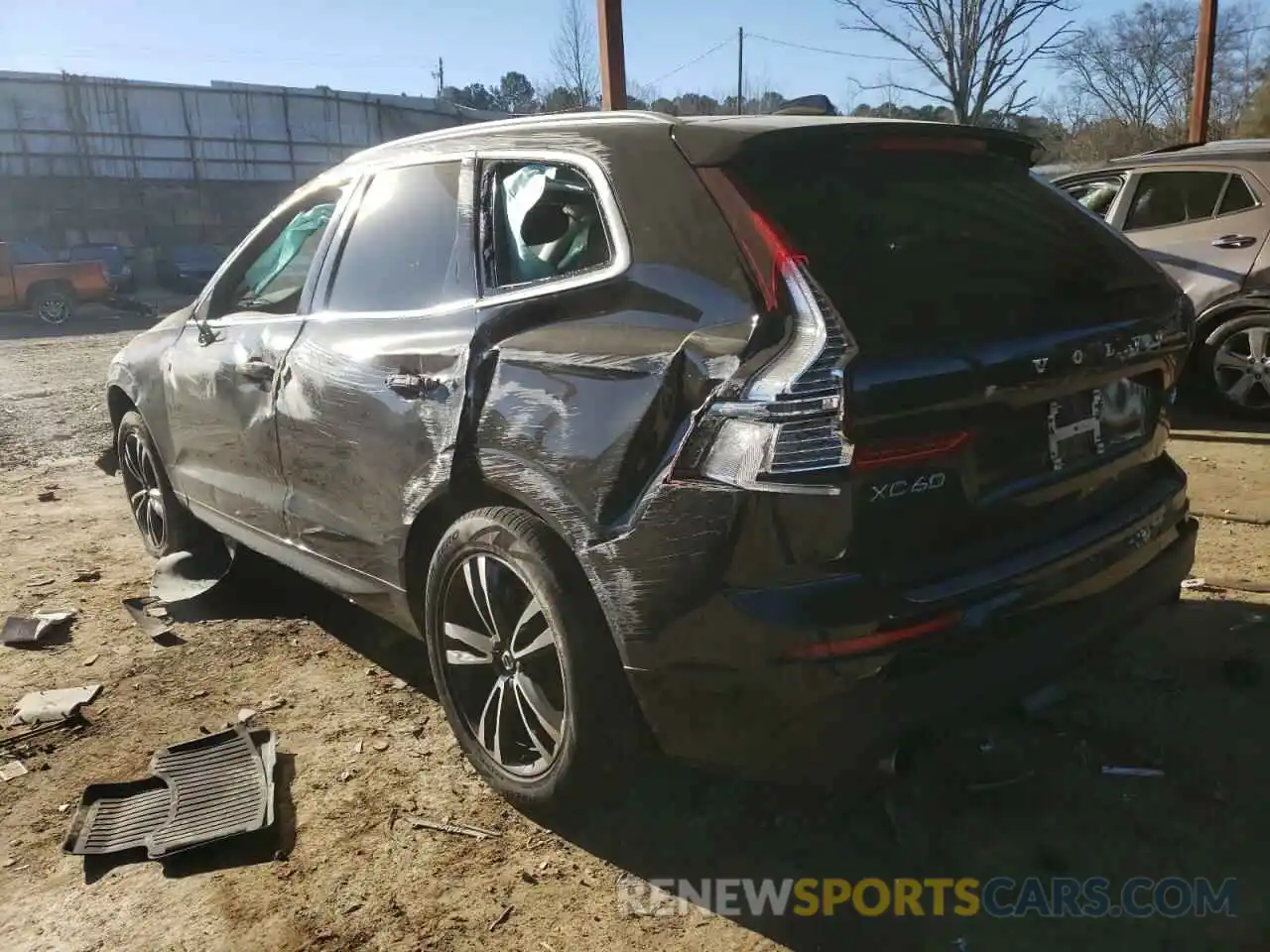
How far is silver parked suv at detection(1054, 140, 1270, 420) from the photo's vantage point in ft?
21.8

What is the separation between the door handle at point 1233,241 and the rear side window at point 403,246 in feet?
19.0

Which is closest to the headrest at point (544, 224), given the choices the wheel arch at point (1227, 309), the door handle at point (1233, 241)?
the wheel arch at point (1227, 309)

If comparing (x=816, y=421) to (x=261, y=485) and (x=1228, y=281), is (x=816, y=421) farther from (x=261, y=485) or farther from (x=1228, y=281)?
(x=1228, y=281)

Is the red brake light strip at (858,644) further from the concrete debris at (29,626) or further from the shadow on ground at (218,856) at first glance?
the concrete debris at (29,626)

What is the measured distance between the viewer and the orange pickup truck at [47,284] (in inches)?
758

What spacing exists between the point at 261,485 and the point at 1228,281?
20.2 feet

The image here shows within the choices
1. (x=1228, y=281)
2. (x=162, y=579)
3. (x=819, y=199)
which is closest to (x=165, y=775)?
(x=162, y=579)

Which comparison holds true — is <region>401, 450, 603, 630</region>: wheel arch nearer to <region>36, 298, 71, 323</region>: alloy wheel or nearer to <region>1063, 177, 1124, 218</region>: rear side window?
<region>1063, 177, 1124, 218</region>: rear side window

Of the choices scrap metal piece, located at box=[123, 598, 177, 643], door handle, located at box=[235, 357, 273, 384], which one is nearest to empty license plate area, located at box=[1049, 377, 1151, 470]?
door handle, located at box=[235, 357, 273, 384]

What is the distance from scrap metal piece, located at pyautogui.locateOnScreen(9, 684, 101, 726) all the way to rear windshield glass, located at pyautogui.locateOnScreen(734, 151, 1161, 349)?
3010mm

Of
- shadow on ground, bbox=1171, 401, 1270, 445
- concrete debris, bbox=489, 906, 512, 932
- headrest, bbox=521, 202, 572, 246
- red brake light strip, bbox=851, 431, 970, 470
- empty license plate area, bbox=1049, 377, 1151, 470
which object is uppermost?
headrest, bbox=521, 202, 572, 246

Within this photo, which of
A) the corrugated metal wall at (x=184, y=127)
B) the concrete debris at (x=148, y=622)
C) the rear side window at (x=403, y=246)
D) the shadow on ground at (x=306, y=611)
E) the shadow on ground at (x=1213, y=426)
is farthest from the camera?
the corrugated metal wall at (x=184, y=127)

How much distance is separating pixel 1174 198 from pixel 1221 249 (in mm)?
614

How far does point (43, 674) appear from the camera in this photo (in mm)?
3939
